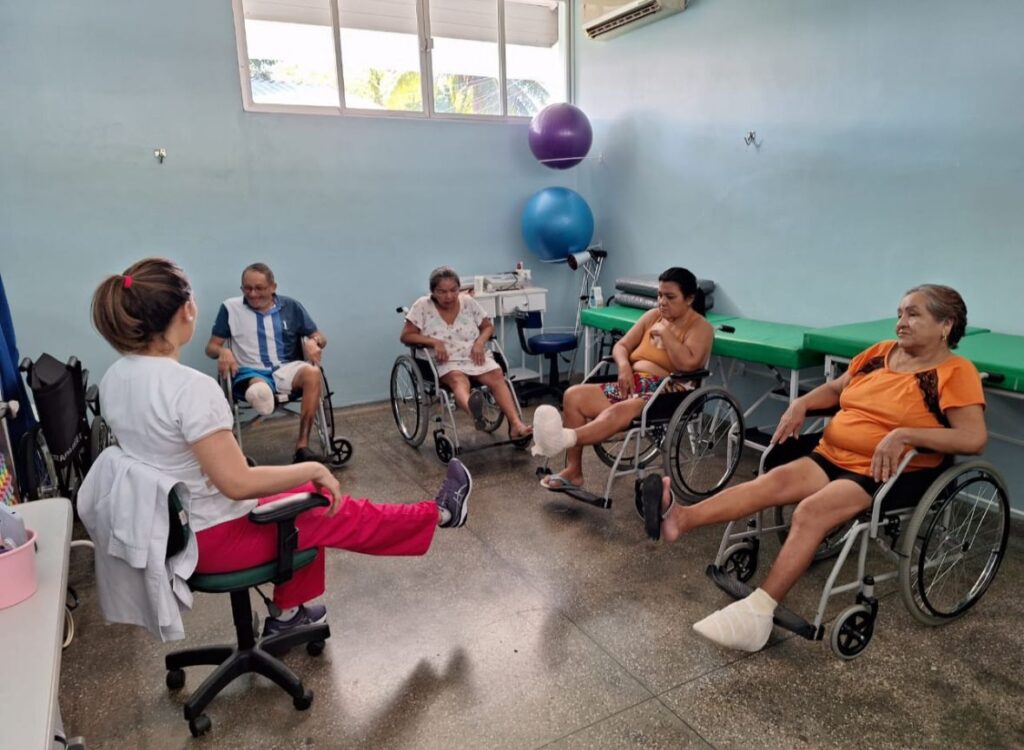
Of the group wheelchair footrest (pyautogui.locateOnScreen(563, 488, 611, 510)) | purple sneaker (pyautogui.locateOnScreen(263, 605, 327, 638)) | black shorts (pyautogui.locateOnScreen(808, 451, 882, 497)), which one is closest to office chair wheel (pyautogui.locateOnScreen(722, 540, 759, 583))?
black shorts (pyautogui.locateOnScreen(808, 451, 882, 497))

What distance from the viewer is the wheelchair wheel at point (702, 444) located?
2.78 meters

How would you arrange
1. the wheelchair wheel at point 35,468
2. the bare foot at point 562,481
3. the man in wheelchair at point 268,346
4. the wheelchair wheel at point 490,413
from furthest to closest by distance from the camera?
1. the wheelchair wheel at point 490,413
2. the man in wheelchair at point 268,346
3. the bare foot at point 562,481
4. the wheelchair wheel at point 35,468

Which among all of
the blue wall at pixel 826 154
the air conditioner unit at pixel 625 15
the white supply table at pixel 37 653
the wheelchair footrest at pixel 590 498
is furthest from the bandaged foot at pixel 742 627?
the air conditioner unit at pixel 625 15

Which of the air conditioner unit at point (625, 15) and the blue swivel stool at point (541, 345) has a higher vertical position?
the air conditioner unit at point (625, 15)

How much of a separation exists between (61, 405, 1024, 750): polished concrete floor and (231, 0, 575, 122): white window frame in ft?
9.63

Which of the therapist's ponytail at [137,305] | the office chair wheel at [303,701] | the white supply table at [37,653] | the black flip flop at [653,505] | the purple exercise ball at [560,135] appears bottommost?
the office chair wheel at [303,701]

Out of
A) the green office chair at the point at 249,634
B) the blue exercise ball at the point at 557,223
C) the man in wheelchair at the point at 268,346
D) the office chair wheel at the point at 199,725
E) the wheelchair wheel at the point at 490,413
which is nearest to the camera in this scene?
the green office chair at the point at 249,634

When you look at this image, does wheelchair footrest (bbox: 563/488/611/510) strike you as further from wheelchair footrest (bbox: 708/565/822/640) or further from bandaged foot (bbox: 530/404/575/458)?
wheelchair footrest (bbox: 708/565/822/640)

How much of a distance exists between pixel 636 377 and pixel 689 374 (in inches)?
10.6

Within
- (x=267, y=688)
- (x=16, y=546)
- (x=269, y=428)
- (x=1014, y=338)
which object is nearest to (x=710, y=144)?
(x=1014, y=338)

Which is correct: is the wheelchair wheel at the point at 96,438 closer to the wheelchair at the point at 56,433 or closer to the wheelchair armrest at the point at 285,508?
the wheelchair at the point at 56,433

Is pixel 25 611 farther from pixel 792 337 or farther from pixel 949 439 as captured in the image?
pixel 792 337

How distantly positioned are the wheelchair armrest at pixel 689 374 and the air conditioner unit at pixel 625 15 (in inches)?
100

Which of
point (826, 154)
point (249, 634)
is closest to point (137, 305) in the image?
point (249, 634)
